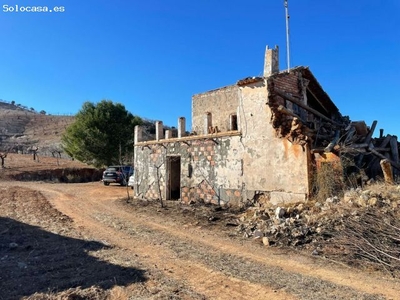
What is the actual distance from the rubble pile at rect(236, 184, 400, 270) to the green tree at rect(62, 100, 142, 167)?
23.4 meters

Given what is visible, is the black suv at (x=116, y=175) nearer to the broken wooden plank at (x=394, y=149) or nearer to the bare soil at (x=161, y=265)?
the bare soil at (x=161, y=265)

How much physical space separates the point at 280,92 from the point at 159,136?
7485mm

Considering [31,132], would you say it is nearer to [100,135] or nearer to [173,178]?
[100,135]

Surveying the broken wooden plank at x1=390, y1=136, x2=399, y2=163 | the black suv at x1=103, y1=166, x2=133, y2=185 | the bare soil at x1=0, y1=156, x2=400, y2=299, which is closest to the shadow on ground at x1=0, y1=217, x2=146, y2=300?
the bare soil at x1=0, y1=156, x2=400, y2=299

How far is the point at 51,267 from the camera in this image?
19.8ft

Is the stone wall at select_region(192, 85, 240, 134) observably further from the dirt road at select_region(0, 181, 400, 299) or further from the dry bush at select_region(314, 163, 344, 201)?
the dirt road at select_region(0, 181, 400, 299)

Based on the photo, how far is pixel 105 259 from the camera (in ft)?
21.4

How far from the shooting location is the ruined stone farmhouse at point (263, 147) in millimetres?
10109

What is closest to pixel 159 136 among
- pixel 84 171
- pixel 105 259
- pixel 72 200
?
pixel 72 200

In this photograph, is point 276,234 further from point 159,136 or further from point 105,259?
point 159,136

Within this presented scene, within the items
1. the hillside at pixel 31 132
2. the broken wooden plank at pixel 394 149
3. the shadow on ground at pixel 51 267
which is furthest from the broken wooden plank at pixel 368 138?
the hillside at pixel 31 132

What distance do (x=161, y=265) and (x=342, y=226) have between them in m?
4.31

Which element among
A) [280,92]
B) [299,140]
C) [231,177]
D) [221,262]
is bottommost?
[221,262]

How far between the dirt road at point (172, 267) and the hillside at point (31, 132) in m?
47.6
